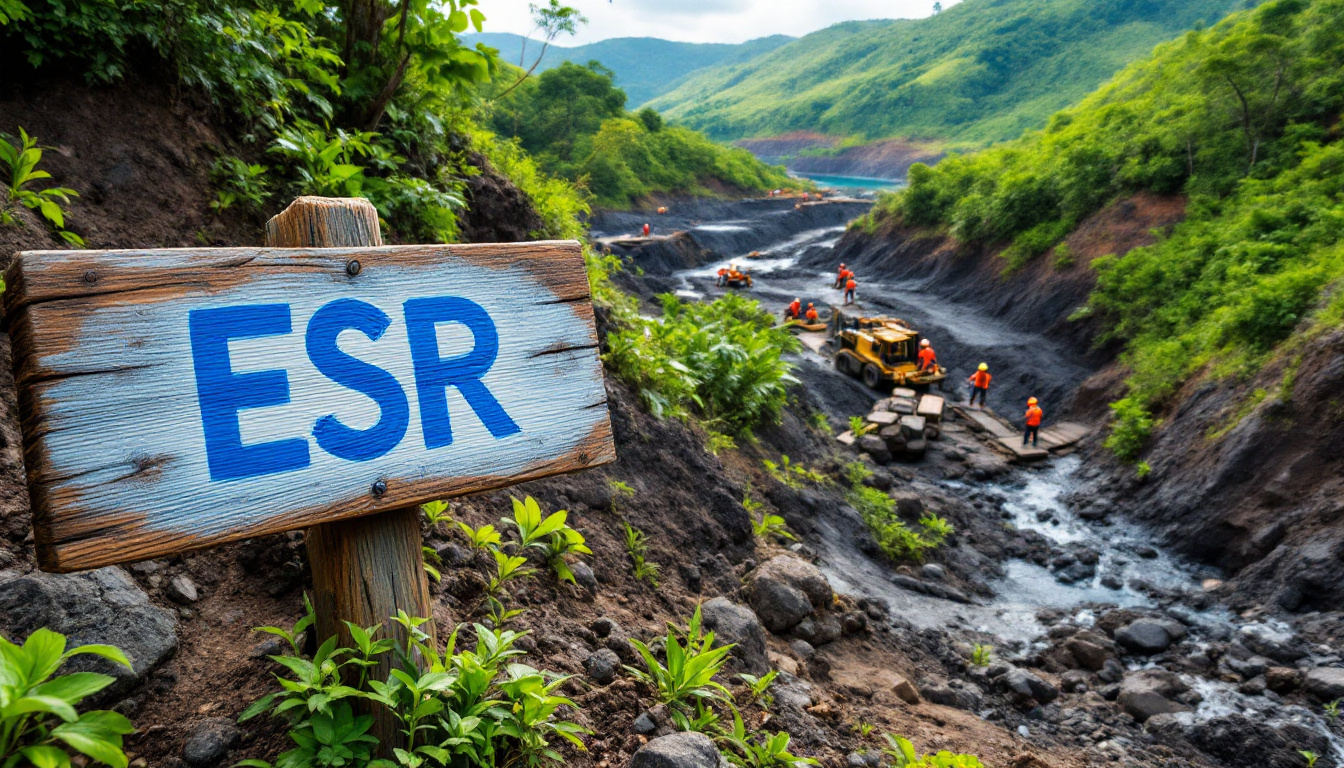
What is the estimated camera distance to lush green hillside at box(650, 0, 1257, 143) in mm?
86812

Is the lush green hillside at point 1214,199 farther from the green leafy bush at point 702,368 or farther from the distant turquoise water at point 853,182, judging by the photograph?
the distant turquoise water at point 853,182

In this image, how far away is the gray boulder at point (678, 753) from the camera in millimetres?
2131

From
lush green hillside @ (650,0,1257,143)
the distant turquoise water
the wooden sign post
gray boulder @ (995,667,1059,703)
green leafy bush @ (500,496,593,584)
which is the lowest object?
gray boulder @ (995,667,1059,703)

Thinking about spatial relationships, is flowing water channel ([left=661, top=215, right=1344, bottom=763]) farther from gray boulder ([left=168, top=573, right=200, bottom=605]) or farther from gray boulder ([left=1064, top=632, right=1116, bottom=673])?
gray boulder ([left=168, top=573, right=200, bottom=605])

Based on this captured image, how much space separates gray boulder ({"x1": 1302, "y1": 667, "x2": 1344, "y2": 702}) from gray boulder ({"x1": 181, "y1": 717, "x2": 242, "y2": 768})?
830cm

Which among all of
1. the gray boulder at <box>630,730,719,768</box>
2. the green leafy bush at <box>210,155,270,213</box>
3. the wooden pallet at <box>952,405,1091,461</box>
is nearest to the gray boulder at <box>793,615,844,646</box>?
the gray boulder at <box>630,730,719,768</box>

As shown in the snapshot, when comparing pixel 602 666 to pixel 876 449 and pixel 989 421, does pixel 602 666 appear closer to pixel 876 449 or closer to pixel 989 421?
pixel 876 449

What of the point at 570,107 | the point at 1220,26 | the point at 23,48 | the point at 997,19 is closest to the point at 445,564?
the point at 23,48

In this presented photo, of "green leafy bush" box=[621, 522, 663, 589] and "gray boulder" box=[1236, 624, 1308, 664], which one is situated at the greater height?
"green leafy bush" box=[621, 522, 663, 589]

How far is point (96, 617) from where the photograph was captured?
1.97 m

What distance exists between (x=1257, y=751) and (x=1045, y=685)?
1478mm

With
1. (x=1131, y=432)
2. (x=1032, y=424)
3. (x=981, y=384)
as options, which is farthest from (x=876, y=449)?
(x=981, y=384)

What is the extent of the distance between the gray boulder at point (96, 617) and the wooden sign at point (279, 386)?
879 mm

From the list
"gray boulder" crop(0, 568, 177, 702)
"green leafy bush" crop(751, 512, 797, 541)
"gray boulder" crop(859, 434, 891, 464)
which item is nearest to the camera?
"gray boulder" crop(0, 568, 177, 702)
